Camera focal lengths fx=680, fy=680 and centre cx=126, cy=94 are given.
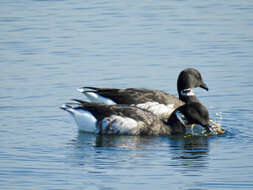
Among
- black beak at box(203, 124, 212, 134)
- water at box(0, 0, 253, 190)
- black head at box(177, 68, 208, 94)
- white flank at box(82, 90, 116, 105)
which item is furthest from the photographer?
black head at box(177, 68, 208, 94)

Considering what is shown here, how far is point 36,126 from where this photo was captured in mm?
14719

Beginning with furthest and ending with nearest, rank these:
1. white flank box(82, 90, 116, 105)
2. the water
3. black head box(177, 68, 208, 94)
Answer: black head box(177, 68, 208, 94) → white flank box(82, 90, 116, 105) → the water

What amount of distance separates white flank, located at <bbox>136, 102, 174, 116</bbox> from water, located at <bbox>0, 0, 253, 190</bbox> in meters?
1.00

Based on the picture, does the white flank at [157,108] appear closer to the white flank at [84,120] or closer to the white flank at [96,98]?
the white flank at [96,98]

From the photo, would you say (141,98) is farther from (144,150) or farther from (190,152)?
(190,152)

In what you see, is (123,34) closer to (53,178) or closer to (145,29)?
(145,29)

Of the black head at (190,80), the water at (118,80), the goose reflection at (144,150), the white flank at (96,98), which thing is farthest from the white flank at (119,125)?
the black head at (190,80)

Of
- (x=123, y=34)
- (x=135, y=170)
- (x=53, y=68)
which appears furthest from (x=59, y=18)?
(x=135, y=170)

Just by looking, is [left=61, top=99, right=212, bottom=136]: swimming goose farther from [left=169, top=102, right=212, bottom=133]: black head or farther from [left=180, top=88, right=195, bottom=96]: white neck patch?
[left=180, top=88, right=195, bottom=96]: white neck patch

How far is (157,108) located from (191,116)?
51.5 inches

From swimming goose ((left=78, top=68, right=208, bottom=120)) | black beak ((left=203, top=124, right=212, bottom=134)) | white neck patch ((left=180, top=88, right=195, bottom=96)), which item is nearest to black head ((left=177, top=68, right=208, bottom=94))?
white neck patch ((left=180, top=88, right=195, bottom=96))

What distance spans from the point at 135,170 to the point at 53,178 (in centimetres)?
141

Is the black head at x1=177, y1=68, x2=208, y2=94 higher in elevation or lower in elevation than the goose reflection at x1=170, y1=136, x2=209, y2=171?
higher

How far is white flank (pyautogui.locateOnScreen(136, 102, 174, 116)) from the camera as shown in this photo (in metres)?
15.8
